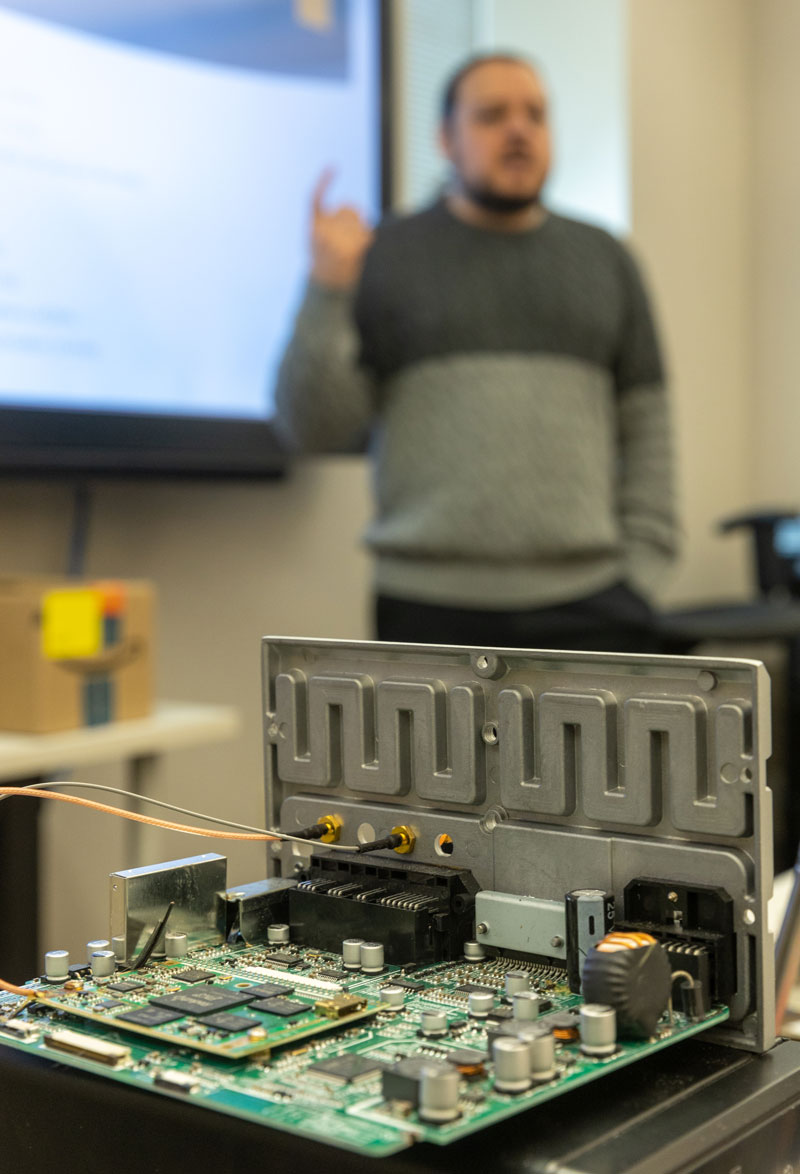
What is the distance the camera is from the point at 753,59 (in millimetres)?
3957

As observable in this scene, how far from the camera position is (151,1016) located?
65 cm

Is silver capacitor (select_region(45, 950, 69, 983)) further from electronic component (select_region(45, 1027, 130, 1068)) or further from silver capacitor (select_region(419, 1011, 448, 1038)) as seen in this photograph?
silver capacitor (select_region(419, 1011, 448, 1038))

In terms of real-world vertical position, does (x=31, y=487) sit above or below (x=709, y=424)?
below

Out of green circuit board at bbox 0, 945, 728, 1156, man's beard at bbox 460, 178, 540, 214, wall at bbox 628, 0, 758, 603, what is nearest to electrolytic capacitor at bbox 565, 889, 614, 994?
green circuit board at bbox 0, 945, 728, 1156

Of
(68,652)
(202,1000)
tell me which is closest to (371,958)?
(202,1000)

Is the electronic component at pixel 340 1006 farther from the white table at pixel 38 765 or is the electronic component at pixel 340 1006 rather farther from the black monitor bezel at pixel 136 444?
the black monitor bezel at pixel 136 444

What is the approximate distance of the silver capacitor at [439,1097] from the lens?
537 millimetres

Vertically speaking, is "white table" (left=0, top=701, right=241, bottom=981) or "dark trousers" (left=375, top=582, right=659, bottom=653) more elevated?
"dark trousers" (left=375, top=582, right=659, bottom=653)

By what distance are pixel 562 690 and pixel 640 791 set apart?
0.23ft

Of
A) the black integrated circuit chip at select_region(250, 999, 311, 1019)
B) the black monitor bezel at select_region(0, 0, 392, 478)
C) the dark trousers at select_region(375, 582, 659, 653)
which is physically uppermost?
the black monitor bezel at select_region(0, 0, 392, 478)

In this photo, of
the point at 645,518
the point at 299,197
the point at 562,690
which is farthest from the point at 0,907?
→ the point at 299,197

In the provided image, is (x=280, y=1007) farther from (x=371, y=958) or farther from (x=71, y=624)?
(x=71, y=624)

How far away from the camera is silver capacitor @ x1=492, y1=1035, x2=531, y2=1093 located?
0.56 m

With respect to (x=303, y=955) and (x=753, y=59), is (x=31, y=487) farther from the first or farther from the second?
(x=753, y=59)
